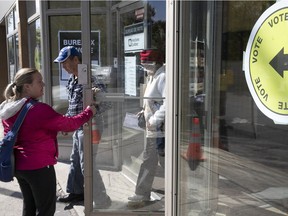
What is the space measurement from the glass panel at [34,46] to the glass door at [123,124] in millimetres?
3752

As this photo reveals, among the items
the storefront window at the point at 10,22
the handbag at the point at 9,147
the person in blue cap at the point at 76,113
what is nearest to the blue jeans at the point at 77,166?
the person in blue cap at the point at 76,113

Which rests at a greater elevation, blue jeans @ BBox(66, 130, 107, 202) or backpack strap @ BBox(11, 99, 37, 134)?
backpack strap @ BBox(11, 99, 37, 134)

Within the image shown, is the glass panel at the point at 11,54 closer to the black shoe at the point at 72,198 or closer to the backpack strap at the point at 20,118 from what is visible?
the black shoe at the point at 72,198

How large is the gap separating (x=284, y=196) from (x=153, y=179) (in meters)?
1.38

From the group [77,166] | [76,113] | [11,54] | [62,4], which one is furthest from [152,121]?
[11,54]

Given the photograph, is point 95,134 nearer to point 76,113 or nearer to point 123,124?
point 123,124

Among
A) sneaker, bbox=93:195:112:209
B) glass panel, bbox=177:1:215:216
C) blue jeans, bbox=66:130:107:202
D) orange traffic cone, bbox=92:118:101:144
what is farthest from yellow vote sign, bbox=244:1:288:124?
blue jeans, bbox=66:130:107:202

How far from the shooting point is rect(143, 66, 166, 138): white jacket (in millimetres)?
3566

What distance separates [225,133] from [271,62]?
1.45 m

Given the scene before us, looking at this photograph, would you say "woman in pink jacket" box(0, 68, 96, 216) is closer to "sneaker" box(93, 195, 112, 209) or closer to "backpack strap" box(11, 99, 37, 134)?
"backpack strap" box(11, 99, 37, 134)

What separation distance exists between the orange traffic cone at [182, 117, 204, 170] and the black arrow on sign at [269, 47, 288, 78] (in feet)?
2.78

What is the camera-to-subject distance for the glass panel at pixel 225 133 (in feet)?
8.64

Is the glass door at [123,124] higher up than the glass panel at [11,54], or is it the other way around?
the glass panel at [11,54]

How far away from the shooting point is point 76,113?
397 cm
